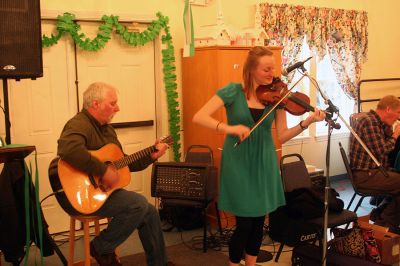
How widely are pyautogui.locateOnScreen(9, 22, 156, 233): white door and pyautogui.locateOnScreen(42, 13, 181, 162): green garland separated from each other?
10cm

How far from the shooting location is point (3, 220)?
296cm

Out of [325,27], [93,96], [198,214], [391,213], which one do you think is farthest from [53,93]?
[325,27]

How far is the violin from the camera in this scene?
2559 millimetres

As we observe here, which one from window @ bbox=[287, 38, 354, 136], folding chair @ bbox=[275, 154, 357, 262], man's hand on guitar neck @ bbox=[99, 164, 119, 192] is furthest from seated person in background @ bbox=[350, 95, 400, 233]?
man's hand on guitar neck @ bbox=[99, 164, 119, 192]

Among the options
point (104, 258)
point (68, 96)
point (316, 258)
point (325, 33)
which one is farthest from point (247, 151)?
point (325, 33)

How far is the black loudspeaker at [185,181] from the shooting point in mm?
3527

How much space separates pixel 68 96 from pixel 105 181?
1550mm

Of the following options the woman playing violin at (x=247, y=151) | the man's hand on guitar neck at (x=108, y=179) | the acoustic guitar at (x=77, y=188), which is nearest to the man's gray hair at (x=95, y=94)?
the acoustic guitar at (x=77, y=188)

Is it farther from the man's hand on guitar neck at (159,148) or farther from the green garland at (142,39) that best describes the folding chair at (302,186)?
the green garland at (142,39)

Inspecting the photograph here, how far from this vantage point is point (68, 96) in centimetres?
409

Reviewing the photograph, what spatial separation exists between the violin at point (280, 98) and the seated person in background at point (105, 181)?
0.91 m

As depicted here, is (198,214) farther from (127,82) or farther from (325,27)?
(325,27)

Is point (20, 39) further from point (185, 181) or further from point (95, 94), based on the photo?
point (185, 181)

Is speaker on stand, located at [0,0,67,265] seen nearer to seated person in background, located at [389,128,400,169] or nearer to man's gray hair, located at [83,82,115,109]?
man's gray hair, located at [83,82,115,109]
